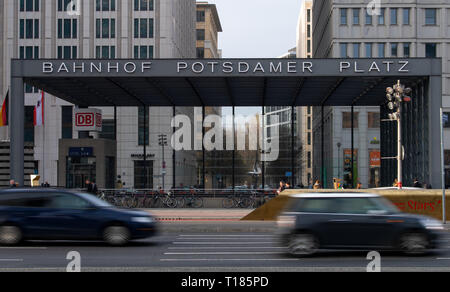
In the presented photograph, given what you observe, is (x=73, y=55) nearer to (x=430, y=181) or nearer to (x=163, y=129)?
(x=163, y=129)

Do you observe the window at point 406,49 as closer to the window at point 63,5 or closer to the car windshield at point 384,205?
the window at point 63,5

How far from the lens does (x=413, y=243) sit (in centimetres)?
1477

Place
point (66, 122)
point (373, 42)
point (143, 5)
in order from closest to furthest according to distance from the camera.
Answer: point (373, 42)
point (66, 122)
point (143, 5)

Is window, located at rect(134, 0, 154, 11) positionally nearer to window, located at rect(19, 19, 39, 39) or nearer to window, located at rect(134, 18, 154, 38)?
window, located at rect(134, 18, 154, 38)

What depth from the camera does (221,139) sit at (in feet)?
259

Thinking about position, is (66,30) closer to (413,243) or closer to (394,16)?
(394,16)

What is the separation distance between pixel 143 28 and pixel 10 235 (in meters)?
60.9

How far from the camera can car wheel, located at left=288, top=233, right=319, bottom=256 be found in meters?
14.6

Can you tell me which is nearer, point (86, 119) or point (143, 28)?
point (86, 119)

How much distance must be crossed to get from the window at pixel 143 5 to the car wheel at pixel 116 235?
6211cm

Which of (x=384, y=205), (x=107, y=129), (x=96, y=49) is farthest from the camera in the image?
(x=96, y=49)

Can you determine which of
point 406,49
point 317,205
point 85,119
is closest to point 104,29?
point 85,119

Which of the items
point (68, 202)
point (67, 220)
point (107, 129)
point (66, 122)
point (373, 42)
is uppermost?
point (373, 42)

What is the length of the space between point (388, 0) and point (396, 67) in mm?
35459
